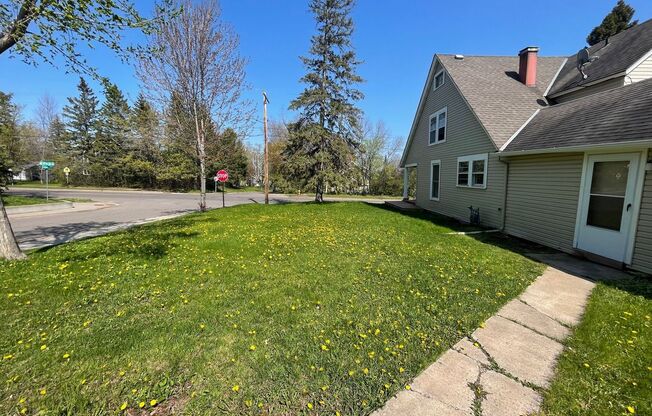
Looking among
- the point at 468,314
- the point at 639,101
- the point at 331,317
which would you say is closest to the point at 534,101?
the point at 639,101

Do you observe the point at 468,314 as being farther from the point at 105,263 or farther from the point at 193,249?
the point at 105,263

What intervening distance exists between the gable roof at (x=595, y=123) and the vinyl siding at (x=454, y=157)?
4.19 feet

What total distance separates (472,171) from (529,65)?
4804 millimetres

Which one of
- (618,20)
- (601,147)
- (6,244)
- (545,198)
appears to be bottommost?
(6,244)

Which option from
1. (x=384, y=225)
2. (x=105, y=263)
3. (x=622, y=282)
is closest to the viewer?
(x=622, y=282)

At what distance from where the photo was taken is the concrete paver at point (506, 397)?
208cm

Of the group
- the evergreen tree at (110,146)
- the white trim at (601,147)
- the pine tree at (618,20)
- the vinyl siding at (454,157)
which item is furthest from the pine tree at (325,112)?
the evergreen tree at (110,146)

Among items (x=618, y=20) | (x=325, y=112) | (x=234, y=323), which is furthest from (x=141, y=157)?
(x=618, y=20)

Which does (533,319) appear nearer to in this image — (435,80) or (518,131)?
(518,131)

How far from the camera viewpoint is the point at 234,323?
3201mm

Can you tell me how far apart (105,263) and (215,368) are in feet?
14.2

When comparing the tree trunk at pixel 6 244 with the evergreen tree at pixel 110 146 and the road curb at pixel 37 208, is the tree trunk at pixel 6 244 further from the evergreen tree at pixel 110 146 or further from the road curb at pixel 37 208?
the evergreen tree at pixel 110 146

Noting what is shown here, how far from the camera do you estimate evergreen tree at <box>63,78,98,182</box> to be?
35.4 m

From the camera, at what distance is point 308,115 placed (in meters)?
17.0
